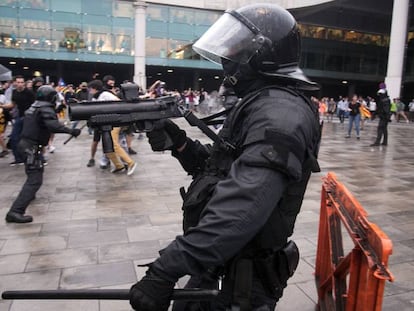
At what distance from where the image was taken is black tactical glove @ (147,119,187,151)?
1899 millimetres

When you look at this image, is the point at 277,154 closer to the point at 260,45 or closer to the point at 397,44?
the point at 260,45

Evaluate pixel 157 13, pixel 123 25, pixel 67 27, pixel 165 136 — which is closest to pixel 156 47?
pixel 157 13

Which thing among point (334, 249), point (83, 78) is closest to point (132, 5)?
point (83, 78)

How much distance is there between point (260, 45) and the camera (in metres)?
1.60

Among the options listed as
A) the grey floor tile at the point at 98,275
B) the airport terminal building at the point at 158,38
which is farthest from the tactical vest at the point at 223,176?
the airport terminal building at the point at 158,38

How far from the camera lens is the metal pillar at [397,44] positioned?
916 inches

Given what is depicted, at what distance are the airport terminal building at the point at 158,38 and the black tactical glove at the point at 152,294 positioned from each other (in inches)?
1022

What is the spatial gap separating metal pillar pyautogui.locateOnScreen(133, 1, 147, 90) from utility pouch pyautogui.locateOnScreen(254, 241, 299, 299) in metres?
31.0

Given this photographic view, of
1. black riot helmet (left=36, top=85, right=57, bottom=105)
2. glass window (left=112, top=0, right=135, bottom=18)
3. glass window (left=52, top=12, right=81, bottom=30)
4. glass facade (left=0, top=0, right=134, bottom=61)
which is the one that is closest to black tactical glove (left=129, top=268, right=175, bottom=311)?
black riot helmet (left=36, top=85, right=57, bottom=105)

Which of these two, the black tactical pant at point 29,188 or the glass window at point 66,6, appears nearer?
the black tactical pant at point 29,188

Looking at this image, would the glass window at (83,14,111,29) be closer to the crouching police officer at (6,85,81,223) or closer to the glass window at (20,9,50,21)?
the glass window at (20,9,50,21)

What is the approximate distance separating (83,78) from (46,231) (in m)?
37.8

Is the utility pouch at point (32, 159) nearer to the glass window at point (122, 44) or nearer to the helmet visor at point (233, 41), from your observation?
the helmet visor at point (233, 41)

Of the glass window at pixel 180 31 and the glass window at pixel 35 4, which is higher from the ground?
the glass window at pixel 35 4
